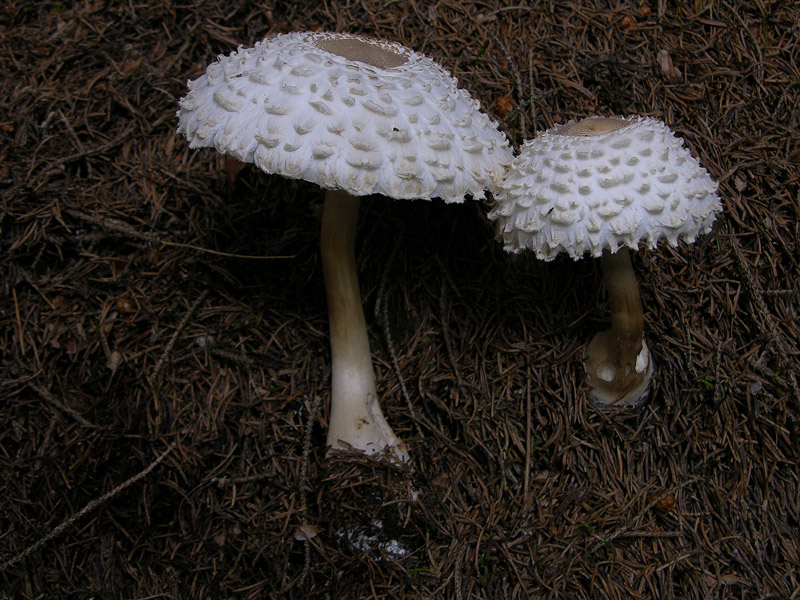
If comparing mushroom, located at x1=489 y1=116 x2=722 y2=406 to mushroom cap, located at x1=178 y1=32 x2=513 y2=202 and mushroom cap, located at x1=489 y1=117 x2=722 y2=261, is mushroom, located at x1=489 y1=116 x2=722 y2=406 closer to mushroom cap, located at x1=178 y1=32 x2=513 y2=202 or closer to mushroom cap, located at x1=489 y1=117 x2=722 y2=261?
mushroom cap, located at x1=489 y1=117 x2=722 y2=261

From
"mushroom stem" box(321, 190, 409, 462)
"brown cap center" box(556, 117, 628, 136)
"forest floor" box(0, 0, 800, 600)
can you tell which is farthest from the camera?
"mushroom stem" box(321, 190, 409, 462)

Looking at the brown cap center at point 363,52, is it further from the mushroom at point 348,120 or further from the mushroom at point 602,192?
the mushroom at point 602,192

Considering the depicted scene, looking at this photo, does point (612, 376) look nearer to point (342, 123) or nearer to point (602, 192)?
point (602, 192)

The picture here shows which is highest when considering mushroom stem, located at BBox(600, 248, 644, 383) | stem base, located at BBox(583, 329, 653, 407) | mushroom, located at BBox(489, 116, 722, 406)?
mushroom, located at BBox(489, 116, 722, 406)

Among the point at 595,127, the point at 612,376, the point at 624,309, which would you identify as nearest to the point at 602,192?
the point at 595,127

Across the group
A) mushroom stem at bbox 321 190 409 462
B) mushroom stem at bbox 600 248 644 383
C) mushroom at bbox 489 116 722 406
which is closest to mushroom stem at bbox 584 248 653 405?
mushroom stem at bbox 600 248 644 383

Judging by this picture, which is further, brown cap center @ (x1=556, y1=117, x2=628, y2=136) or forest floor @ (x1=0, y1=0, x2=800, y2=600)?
forest floor @ (x1=0, y1=0, x2=800, y2=600)

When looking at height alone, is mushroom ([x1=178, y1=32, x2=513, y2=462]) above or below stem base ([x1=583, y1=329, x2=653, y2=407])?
above
